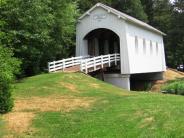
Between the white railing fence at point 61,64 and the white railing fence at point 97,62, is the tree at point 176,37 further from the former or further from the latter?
the white railing fence at point 61,64

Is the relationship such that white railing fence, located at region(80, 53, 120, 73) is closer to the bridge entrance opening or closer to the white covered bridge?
the white covered bridge

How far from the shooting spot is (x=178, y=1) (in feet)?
227

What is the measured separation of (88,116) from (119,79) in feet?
67.2

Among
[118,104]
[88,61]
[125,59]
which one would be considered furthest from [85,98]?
[125,59]

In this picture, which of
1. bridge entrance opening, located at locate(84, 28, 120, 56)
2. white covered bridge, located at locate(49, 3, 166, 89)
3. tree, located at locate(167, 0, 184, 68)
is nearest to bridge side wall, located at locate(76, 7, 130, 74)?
white covered bridge, located at locate(49, 3, 166, 89)

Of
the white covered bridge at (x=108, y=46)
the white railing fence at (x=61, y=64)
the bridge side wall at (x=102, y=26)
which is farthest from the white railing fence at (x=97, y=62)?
the bridge side wall at (x=102, y=26)

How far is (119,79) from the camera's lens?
3709cm

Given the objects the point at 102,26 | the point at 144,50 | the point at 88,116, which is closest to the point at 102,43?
the point at 144,50

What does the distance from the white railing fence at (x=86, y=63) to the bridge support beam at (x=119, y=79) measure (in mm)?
1026

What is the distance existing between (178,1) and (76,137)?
58.2 meters

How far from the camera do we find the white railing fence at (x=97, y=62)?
3379cm

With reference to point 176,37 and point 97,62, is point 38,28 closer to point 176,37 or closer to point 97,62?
point 97,62

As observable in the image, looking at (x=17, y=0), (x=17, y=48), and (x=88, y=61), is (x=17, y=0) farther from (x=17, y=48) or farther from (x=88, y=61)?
(x=88, y=61)

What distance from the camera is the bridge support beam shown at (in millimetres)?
36656
